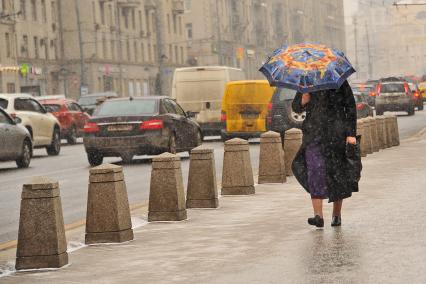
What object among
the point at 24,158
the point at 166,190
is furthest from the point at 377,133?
the point at 166,190

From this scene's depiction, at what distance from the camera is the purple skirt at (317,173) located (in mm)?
10953

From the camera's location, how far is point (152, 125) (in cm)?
2517

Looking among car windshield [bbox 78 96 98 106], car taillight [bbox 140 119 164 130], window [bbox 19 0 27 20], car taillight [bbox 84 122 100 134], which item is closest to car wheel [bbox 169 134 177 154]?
car taillight [bbox 140 119 164 130]

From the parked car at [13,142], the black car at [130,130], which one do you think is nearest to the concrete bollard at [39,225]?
the black car at [130,130]

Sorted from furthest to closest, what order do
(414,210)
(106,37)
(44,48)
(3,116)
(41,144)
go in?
(106,37)
(44,48)
(41,144)
(3,116)
(414,210)

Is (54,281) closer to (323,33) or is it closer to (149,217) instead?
(149,217)

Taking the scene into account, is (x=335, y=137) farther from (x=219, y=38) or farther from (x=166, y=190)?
(x=219, y=38)

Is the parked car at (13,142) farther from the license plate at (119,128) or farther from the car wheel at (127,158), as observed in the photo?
the license plate at (119,128)

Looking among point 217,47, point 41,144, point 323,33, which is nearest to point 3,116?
point 41,144

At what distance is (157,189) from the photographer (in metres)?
12.4

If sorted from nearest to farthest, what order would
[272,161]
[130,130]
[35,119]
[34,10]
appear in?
[272,161], [130,130], [35,119], [34,10]

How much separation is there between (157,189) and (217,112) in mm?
23595

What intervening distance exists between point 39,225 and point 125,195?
61.2 inches

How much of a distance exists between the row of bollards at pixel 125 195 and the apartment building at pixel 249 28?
272ft
